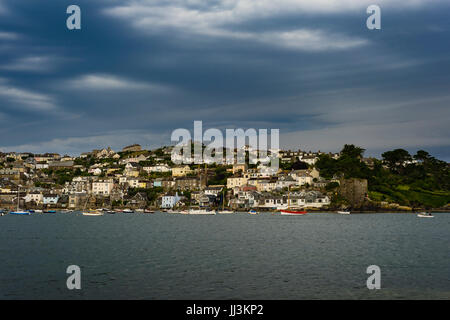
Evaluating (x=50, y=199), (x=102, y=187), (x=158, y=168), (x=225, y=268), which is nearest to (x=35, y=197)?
(x=50, y=199)

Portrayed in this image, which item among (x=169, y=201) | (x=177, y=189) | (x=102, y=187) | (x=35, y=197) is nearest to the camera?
(x=169, y=201)

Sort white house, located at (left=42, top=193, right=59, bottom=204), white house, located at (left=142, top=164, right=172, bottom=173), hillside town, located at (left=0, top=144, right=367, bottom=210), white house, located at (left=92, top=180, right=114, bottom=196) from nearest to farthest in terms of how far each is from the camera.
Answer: hillside town, located at (left=0, top=144, right=367, bottom=210)
white house, located at (left=42, top=193, right=59, bottom=204)
white house, located at (left=92, top=180, right=114, bottom=196)
white house, located at (left=142, top=164, right=172, bottom=173)

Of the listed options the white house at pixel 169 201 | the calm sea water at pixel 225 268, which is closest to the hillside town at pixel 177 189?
the white house at pixel 169 201

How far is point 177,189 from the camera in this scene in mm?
142000

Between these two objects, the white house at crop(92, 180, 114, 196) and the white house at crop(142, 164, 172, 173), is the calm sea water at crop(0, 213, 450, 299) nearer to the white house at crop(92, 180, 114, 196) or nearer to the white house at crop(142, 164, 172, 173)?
the white house at crop(92, 180, 114, 196)

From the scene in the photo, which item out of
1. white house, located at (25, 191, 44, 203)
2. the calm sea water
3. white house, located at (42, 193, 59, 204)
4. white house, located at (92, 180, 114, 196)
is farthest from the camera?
white house, located at (92, 180, 114, 196)

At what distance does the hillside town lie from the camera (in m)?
124

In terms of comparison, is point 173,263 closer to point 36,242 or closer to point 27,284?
point 27,284

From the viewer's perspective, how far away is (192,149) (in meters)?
196

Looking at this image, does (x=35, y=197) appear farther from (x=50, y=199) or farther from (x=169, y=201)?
(x=169, y=201)

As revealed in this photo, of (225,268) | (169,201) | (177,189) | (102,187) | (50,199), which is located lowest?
(169,201)

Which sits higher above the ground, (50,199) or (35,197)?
(35,197)

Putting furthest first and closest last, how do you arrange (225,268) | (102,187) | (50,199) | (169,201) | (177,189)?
1. (102,187)
2. (50,199)
3. (177,189)
4. (169,201)
5. (225,268)

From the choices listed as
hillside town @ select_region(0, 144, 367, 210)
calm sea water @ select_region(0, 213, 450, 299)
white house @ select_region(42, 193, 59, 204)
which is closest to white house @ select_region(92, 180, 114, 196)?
hillside town @ select_region(0, 144, 367, 210)
